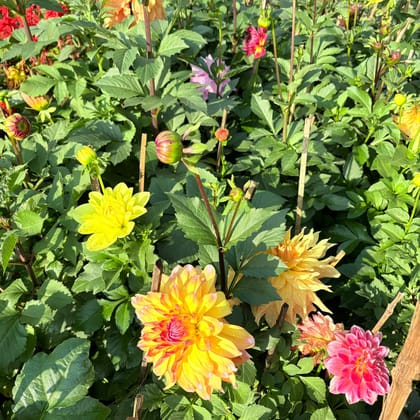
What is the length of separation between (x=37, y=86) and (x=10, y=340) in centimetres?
90

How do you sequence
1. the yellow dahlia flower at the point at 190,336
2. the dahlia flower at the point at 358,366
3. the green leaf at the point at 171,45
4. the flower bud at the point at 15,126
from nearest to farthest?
the yellow dahlia flower at the point at 190,336 → the dahlia flower at the point at 358,366 → the flower bud at the point at 15,126 → the green leaf at the point at 171,45

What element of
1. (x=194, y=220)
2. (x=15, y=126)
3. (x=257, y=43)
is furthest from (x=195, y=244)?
(x=257, y=43)

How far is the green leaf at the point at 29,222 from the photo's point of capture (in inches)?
40.3

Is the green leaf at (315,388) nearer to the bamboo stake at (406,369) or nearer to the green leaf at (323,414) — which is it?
the green leaf at (323,414)

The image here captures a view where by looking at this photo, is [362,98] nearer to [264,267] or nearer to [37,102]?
[264,267]

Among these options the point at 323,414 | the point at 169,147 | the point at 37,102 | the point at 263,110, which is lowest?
the point at 323,414

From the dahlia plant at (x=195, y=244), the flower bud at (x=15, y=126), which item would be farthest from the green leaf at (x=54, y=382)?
the flower bud at (x=15, y=126)

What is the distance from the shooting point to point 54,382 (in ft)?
2.76

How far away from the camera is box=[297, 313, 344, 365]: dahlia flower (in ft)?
3.15

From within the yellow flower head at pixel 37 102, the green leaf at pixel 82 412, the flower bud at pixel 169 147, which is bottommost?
the green leaf at pixel 82 412

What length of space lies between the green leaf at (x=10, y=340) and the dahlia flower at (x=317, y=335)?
24.0 inches

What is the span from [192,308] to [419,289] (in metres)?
0.72

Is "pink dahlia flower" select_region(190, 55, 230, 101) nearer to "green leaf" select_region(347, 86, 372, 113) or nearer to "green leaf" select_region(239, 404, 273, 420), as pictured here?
"green leaf" select_region(347, 86, 372, 113)

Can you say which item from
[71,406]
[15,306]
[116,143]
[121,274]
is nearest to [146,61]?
[116,143]
